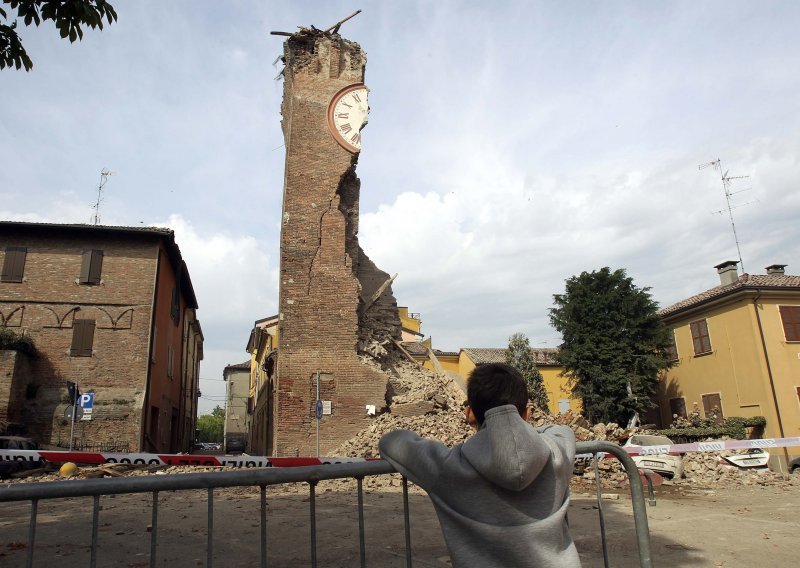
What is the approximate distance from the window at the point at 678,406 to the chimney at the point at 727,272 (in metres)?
5.90

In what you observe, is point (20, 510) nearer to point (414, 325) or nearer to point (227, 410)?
point (414, 325)

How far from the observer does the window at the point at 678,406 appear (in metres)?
26.2

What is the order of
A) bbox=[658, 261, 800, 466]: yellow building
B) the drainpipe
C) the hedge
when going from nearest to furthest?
the hedge < the drainpipe < bbox=[658, 261, 800, 466]: yellow building

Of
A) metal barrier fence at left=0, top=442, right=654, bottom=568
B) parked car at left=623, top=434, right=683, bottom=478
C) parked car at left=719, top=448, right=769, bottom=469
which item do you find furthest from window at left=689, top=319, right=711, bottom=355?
metal barrier fence at left=0, top=442, right=654, bottom=568

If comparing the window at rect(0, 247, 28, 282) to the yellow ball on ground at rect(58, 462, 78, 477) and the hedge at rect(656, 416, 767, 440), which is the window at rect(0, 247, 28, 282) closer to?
the yellow ball on ground at rect(58, 462, 78, 477)

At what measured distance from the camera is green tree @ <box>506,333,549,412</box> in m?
31.3

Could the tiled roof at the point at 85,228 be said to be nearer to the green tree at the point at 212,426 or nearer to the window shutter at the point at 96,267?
the window shutter at the point at 96,267


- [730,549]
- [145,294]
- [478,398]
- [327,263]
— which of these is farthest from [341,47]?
[478,398]

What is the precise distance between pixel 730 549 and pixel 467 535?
6.23 metres

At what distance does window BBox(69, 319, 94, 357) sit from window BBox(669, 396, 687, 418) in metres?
24.8

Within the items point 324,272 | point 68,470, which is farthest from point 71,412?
point 324,272

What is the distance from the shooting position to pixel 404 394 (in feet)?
51.9

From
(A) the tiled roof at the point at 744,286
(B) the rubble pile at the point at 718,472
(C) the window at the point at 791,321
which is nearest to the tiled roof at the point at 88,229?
(B) the rubble pile at the point at 718,472

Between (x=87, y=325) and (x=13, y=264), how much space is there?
131 inches
